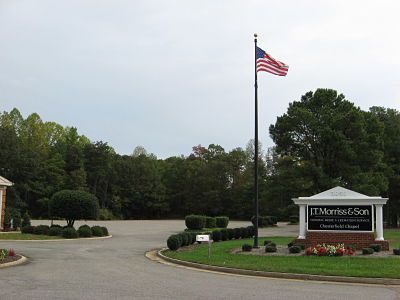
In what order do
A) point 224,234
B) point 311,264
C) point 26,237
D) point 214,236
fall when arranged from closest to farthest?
point 311,264
point 214,236
point 224,234
point 26,237

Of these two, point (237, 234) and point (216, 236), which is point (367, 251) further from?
point (237, 234)

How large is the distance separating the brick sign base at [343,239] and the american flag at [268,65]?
740 cm

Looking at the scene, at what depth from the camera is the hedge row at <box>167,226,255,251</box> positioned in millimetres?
22562

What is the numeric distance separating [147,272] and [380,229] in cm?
1111

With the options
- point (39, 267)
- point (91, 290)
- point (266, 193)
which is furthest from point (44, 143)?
point (91, 290)

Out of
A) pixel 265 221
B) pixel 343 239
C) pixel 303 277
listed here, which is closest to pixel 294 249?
pixel 343 239

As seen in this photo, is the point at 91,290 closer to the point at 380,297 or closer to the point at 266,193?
the point at 380,297

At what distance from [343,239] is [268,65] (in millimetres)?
8402

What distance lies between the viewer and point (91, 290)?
1135 cm

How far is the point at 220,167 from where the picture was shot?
92688 millimetres

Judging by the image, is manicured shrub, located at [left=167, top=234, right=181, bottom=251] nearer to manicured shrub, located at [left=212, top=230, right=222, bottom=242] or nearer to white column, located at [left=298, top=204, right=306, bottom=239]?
white column, located at [left=298, top=204, right=306, bottom=239]

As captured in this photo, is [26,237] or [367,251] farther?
[26,237]

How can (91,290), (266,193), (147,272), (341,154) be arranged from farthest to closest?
1. (266,193)
2. (341,154)
3. (147,272)
4. (91,290)

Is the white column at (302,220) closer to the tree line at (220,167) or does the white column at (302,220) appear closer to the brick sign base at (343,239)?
the brick sign base at (343,239)
